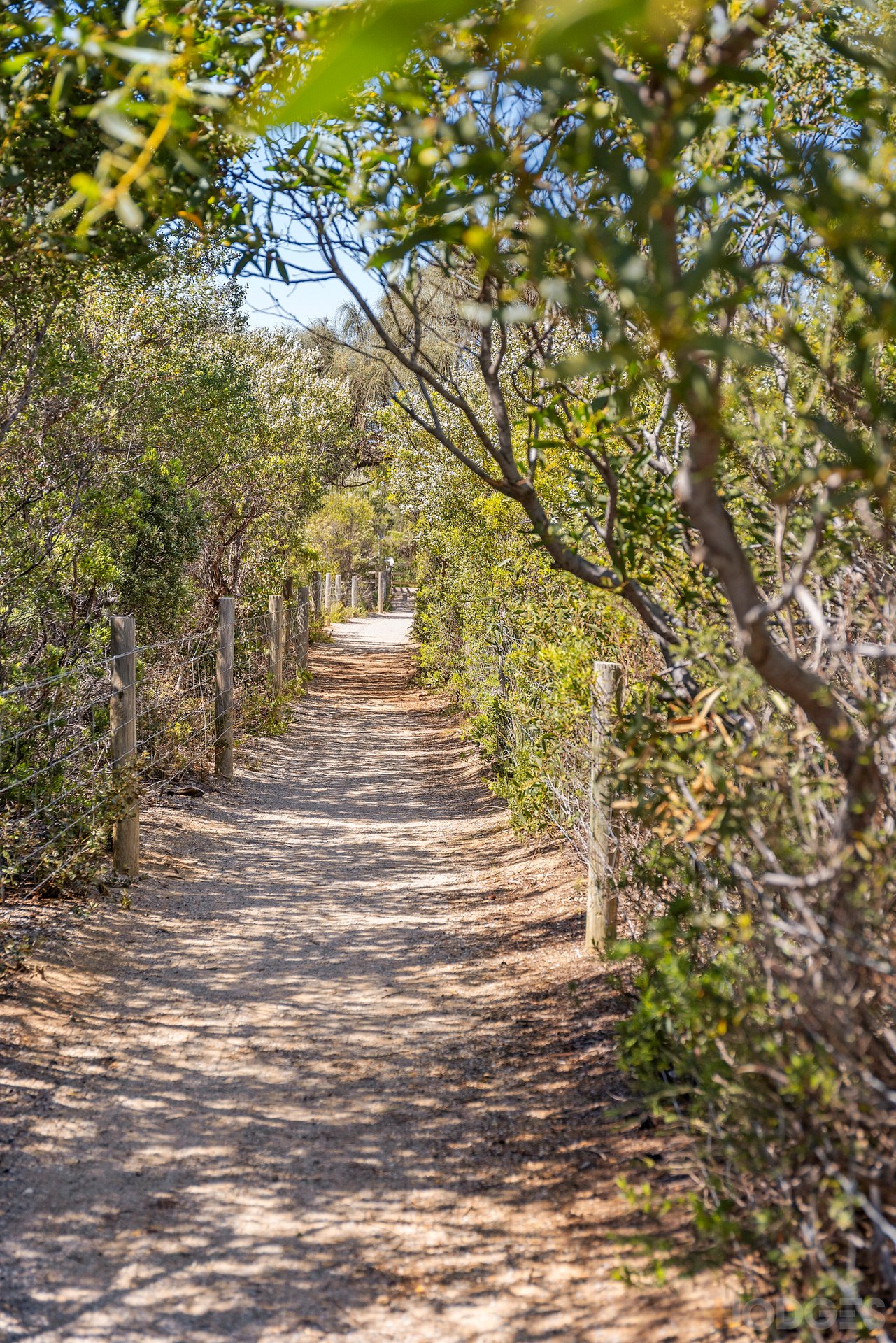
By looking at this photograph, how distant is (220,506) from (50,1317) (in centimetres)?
1125

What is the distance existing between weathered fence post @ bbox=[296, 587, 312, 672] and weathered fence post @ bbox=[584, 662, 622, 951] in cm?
1218

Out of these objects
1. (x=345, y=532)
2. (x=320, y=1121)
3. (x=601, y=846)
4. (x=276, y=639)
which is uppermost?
(x=345, y=532)

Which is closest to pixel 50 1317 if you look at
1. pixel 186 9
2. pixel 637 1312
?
pixel 637 1312

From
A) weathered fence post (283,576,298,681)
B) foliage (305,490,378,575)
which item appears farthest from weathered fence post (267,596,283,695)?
foliage (305,490,378,575)

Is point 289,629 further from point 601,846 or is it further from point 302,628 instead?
point 601,846

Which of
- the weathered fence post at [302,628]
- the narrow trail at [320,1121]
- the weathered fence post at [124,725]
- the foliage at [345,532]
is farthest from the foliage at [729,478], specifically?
the foliage at [345,532]

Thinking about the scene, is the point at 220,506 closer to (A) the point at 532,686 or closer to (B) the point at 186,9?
(A) the point at 532,686

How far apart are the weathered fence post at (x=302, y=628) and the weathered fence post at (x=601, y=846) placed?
12184 millimetres

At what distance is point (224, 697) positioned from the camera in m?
10.1

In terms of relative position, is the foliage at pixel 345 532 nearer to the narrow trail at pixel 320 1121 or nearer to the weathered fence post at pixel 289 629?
A: the weathered fence post at pixel 289 629

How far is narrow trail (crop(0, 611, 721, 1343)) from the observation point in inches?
110

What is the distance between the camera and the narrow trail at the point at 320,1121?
2.79 m

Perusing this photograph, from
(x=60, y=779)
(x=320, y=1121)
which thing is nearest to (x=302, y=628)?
(x=60, y=779)

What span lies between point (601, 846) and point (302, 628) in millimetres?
12868
